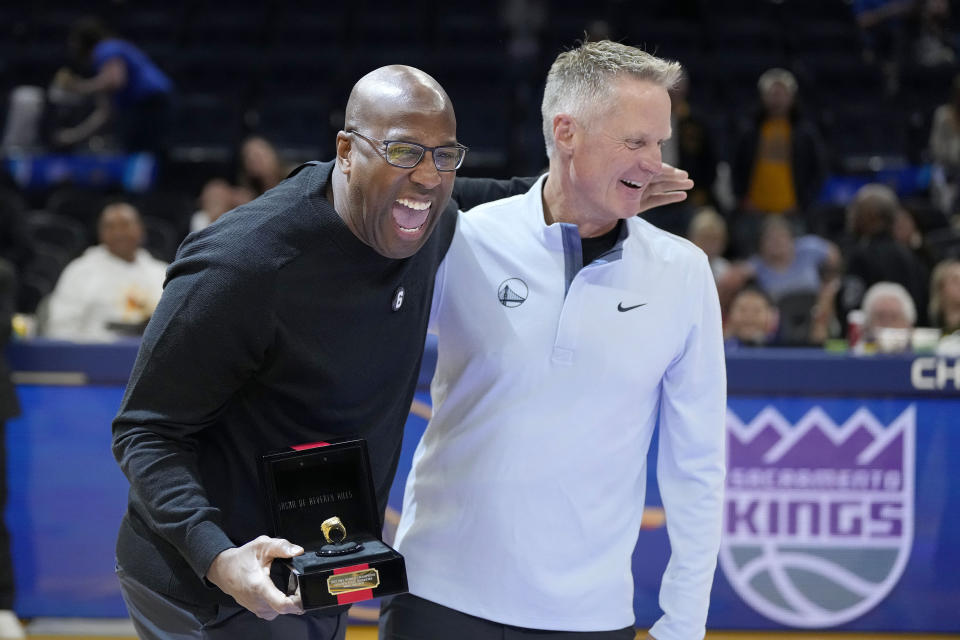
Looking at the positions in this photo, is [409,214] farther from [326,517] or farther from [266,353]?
[326,517]

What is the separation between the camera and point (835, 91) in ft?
36.8

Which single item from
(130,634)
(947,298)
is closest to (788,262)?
(947,298)

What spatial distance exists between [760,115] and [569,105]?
6813 millimetres

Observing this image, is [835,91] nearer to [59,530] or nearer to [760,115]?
[760,115]

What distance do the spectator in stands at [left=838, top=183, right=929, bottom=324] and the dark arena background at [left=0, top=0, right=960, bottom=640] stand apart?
0.08ft

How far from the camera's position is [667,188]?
2.47 m

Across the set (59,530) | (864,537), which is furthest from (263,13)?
(864,537)

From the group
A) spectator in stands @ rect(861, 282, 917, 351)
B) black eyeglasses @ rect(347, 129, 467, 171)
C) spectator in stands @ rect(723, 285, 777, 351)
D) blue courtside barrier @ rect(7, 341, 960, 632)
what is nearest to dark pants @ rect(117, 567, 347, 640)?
black eyeglasses @ rect(347, 129, 467, 171)

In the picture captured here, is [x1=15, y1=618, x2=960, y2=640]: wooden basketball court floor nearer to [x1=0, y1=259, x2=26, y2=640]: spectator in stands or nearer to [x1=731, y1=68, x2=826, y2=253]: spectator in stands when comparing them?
[x1=0, y1=259, x2=26, y2=640]: spectator in stands

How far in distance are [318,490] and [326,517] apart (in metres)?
0.05

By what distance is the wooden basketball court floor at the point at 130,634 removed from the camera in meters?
4.71

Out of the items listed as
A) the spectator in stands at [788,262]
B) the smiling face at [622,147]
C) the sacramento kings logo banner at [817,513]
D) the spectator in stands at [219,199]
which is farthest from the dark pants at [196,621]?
the spectator in stands at [788,262]

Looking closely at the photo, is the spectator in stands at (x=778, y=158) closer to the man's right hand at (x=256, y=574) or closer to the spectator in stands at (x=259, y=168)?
the spectator in stands at (x=259, y=168)

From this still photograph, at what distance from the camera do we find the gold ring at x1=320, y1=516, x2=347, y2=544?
1972mm
